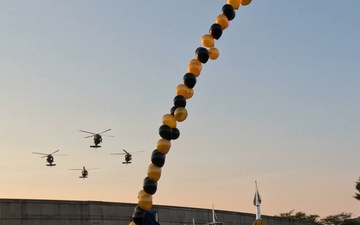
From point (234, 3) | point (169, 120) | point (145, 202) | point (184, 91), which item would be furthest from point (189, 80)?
point (145, 202)

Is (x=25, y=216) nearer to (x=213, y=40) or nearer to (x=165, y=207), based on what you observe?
(x=165, y=207)

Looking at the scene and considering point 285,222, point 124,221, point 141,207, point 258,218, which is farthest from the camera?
point 285,222

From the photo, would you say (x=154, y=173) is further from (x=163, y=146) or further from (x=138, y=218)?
(x=138, y=218)

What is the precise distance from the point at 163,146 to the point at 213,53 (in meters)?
2.22

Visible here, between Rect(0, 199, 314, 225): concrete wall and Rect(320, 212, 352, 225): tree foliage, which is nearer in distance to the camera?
Rect(0, 199, 314, 225): concrete wall

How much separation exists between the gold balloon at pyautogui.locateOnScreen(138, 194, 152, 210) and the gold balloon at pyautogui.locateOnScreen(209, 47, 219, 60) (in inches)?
121

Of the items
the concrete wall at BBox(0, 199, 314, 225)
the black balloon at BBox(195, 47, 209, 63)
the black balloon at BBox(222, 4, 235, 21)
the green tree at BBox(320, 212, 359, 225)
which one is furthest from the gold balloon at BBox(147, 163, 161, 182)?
the green tree at BBox(320, 212, 359, 225)

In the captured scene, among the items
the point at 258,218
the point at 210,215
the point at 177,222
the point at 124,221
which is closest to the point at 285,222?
the point at 210,215

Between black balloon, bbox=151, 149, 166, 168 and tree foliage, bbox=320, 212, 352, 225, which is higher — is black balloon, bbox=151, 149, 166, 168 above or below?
below

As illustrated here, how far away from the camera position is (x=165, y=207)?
5641 centimetres

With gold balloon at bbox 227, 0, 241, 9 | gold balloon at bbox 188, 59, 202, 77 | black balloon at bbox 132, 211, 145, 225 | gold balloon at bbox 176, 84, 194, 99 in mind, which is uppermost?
gold balloon at bbox 227, 0, 241, 9

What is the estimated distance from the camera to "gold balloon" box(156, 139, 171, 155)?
11.8m

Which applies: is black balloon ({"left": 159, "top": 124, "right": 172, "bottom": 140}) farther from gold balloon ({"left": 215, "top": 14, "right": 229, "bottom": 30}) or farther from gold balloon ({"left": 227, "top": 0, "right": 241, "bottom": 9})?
gold balloon ({"left": 227, "top": 0, "right": 241, "bottom": 9})

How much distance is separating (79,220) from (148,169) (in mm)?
40592
